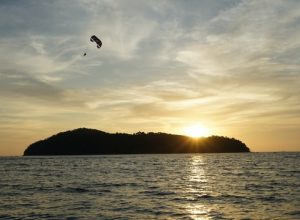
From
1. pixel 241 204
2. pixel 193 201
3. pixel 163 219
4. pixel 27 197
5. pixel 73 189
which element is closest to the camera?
pixel 163 219

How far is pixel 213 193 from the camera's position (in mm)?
47844

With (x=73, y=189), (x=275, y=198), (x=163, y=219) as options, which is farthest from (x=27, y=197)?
(x=275, y=198)

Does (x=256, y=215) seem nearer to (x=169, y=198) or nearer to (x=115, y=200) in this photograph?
(x=169, y=198)

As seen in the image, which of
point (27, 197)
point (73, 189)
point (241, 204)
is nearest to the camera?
point (241, 204)

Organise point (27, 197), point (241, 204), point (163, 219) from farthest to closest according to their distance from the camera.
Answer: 1. point (27, 197)
2. point (241, 204)
3. point (163, 219)

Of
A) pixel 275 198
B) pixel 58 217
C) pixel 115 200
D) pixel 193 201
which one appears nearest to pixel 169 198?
pixel 193 201

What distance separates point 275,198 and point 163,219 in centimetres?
1638

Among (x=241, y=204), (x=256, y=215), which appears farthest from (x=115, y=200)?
(x=256, y=215)

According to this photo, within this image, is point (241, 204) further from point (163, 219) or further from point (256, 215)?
point (163, 219)

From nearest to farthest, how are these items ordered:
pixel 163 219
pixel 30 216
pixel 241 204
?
pixel 163 219, pixel 30 216, pixel 241 204

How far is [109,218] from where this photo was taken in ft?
105

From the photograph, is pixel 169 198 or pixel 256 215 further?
pixel 169 198

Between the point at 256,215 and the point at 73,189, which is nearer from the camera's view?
the point at 256,215

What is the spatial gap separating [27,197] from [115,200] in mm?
10540
